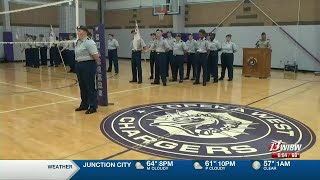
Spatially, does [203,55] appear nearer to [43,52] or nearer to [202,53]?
[202,53]

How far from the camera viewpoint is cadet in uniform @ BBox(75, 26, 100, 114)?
5871 millimetres

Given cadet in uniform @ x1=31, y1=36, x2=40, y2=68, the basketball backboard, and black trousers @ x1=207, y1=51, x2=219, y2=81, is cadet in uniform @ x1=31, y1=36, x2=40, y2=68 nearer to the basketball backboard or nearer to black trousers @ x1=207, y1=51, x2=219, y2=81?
the basketball backboard

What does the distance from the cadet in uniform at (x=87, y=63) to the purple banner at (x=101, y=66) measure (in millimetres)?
409

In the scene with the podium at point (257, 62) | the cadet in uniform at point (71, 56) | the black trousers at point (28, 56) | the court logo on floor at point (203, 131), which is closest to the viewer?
the court logo on floor at point (203, 131)

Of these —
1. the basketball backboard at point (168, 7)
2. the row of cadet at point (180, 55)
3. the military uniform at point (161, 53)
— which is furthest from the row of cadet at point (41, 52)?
the military uniform at point (161, 53)

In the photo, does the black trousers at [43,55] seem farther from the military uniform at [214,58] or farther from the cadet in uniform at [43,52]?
the military uniform at [214,58]

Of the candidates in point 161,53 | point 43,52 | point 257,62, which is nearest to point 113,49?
point 161,53

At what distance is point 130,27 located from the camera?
2061cm

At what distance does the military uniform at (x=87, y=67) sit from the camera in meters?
5.87

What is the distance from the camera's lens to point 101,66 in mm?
6547

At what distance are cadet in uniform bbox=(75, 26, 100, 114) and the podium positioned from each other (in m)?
7.35

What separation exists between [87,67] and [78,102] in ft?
4.87

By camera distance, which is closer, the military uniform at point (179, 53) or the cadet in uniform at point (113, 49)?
the military uniform at point (179, 53)

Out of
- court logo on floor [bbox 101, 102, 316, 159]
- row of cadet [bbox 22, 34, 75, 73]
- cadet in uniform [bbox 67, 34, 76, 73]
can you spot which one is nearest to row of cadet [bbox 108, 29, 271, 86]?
court logo on floor [bbox 101, 102, 316, 159]
